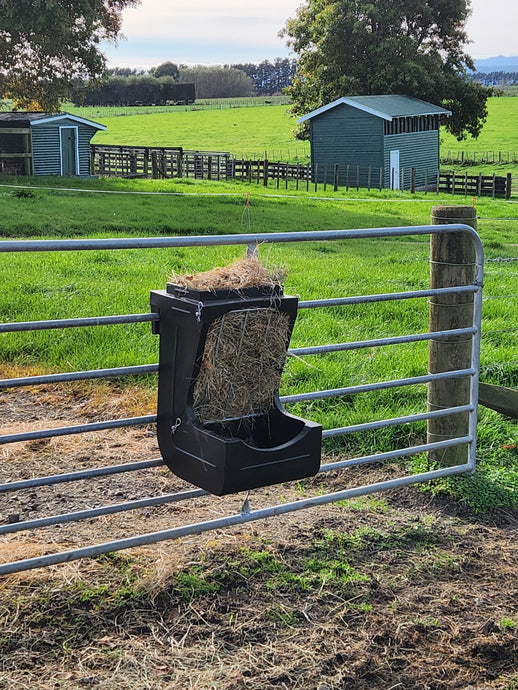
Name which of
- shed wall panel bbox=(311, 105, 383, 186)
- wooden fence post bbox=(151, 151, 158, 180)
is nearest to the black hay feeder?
wooden fence post bbox=(151, 151, 158, 180)

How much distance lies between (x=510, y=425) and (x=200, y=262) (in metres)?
6.43

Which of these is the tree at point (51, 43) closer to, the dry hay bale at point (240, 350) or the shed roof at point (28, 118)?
the shed roof at point (28, 118)

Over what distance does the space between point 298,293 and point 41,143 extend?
2947 centimetres

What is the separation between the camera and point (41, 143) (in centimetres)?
3581

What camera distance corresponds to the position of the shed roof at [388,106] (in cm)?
3912

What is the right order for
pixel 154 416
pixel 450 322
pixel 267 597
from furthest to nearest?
pixel 450 322, pixel 154 416, pixel 267 597

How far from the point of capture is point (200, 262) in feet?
37.5

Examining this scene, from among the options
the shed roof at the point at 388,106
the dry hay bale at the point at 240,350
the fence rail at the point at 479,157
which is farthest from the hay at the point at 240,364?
the fence rail at the point at 479,157

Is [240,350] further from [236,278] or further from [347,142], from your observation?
[347,142]

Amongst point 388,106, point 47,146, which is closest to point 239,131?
point 388,106

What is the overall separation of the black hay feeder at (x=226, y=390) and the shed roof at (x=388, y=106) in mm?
36985

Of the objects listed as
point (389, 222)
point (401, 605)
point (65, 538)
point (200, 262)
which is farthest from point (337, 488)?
point (389, 222)

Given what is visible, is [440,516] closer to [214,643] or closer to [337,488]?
[337,488]

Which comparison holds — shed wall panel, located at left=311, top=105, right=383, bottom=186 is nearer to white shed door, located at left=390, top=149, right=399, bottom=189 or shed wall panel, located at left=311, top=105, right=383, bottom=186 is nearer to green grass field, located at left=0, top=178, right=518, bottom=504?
white shed door, located at left=390, top=149, right=399, bottom=189
